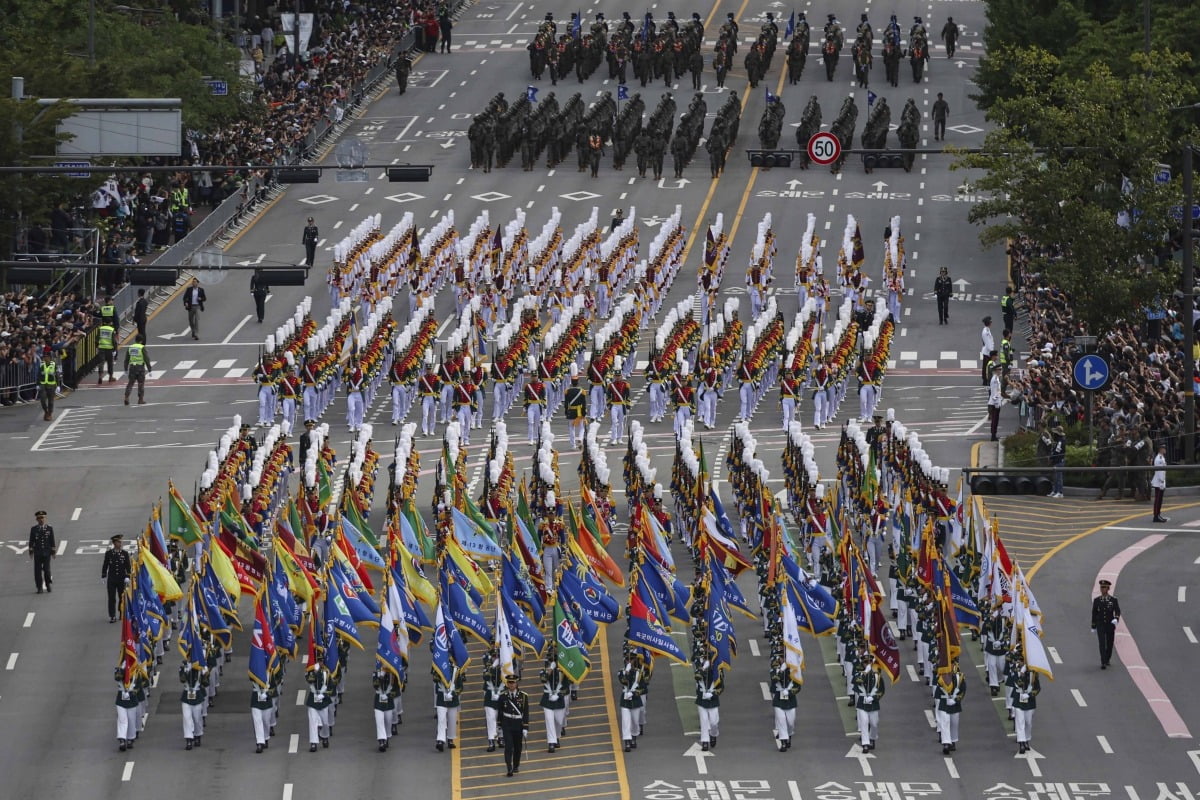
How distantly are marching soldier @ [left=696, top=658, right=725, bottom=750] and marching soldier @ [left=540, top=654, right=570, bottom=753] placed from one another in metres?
1.91

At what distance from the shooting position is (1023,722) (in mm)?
39875

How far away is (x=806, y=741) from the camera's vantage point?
40656mm

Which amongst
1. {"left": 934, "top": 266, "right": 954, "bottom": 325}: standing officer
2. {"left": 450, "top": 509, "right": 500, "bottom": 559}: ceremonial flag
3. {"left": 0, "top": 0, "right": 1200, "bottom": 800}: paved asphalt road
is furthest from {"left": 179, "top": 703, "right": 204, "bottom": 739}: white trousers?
{"left": 934, "top": 266, "right": 954, "bottom": 325}: standing officer

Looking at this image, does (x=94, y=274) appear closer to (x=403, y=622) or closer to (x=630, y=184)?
(x=630, y=184)

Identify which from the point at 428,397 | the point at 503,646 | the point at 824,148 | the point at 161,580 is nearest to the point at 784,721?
the point at 503,646

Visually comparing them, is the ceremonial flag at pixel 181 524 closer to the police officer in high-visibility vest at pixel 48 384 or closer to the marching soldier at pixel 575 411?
the marching soldier at pixel 575 411

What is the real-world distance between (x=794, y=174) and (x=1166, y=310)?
1051 inches

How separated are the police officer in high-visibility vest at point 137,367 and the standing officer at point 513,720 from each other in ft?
84.3

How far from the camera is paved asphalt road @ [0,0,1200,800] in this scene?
128 feet

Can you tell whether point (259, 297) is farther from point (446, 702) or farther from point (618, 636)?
point (446, 702)

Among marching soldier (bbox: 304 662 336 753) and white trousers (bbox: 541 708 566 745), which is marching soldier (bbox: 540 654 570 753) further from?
marching soldier (bbox: 304 662 336 753)

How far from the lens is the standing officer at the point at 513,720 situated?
128 feet

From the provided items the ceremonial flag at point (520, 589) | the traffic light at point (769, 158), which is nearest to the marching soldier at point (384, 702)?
the ceremonial flag at point (520, 589)

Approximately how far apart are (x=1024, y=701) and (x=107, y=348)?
104ft
